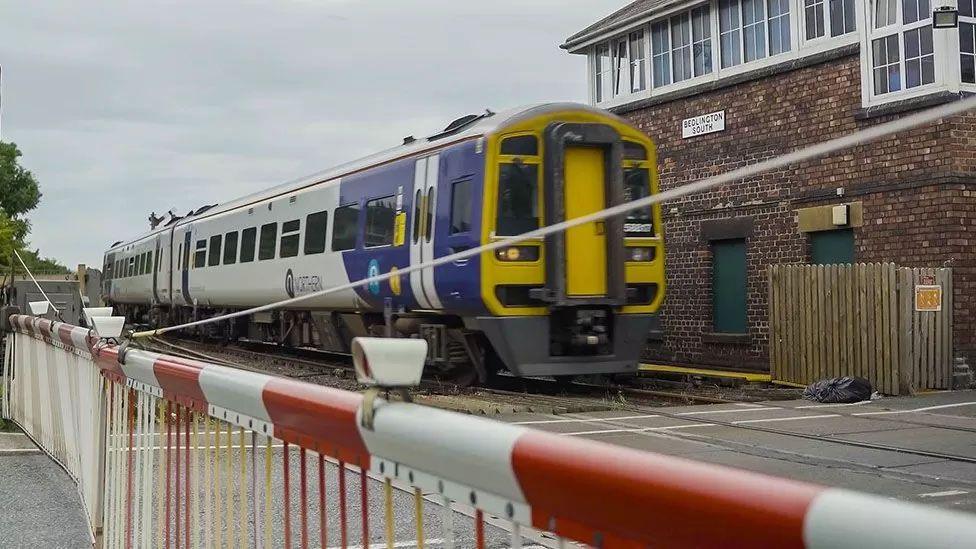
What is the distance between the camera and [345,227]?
1469cm

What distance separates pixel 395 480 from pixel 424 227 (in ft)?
34.5

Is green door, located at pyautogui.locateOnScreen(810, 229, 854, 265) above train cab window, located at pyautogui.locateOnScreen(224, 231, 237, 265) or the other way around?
the other way around

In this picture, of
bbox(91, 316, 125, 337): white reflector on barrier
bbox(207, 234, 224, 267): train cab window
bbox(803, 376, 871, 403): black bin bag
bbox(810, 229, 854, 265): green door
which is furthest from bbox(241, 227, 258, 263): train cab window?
bbox(91, 316, 125, 337): white reflector on barrier

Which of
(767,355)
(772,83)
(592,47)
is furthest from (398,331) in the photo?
(592,47)

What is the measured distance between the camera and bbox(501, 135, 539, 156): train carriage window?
11.8m

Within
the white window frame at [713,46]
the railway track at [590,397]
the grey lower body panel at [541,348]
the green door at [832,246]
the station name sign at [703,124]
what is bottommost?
the railway track at [590,397]

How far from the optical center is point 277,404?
2.62 m

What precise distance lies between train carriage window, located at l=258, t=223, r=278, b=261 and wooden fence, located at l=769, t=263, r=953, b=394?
8.26 m

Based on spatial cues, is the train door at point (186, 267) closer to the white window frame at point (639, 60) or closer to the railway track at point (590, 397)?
the railway track at point (590, 397)

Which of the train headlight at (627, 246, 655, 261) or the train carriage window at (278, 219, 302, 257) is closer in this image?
the train headlight at (627, 246, 655, 261)

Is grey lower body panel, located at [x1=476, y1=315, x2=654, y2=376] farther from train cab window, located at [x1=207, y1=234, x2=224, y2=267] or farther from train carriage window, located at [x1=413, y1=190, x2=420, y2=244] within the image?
train cab window, located at [x1=207, y1=234, x2=224, y2=267]

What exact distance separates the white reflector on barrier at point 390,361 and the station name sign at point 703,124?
662 inches

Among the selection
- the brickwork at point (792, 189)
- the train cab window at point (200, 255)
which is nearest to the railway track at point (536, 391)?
the brickwork at point (792, 189)

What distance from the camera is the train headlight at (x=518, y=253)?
11836mm
